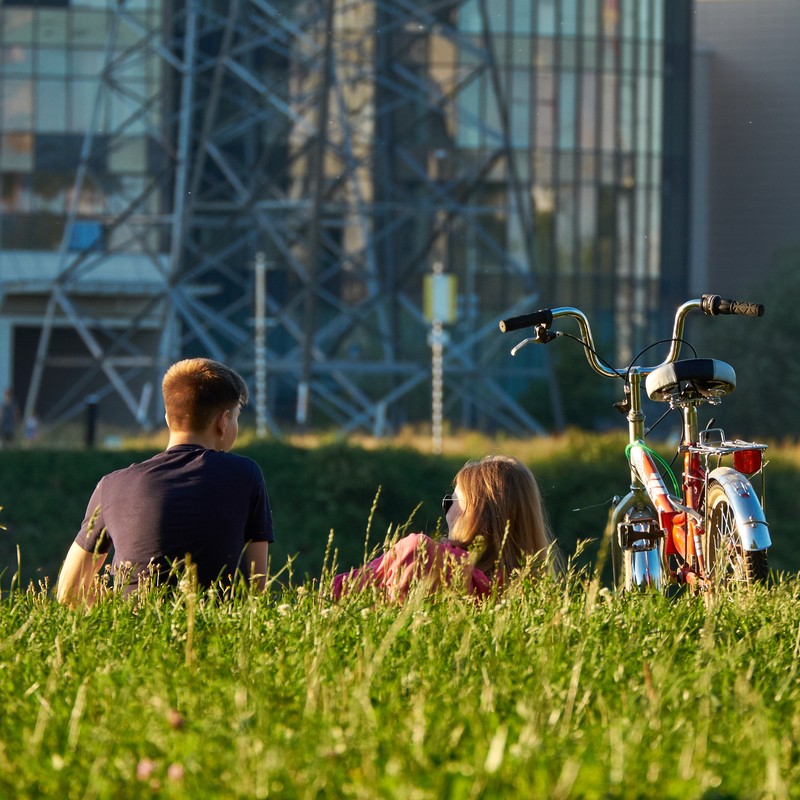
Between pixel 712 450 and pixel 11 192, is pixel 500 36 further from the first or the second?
pixel 712 450

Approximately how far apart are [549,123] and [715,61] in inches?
396

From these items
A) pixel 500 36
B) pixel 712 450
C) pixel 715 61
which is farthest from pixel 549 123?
Result: pixel 712 450

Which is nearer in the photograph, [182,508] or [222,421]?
[182,508]

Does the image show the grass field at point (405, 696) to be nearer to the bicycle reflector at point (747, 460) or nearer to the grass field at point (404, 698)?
the grass field at point (404, 698)

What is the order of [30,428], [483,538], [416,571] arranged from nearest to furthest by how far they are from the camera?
[416,571] → [483,538] → [30,428]

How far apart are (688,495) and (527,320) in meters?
0.76

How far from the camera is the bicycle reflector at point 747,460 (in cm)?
556

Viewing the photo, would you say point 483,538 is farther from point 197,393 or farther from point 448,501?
point 197,393

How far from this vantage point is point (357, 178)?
35.0 meters

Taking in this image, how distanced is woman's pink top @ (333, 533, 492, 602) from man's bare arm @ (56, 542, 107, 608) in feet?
2.24

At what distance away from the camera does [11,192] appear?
1692 inches

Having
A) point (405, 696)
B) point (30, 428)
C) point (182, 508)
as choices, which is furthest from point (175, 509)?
point (30, 428)

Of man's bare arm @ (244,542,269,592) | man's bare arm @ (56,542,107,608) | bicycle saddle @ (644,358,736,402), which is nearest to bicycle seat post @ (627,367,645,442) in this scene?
bicycle saddle @ (644,358,736,402)

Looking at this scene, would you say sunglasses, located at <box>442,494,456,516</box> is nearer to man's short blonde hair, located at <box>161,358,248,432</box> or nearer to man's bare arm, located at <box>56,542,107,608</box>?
man's short blonde hair, located at <box>161,358,248,432</box>
